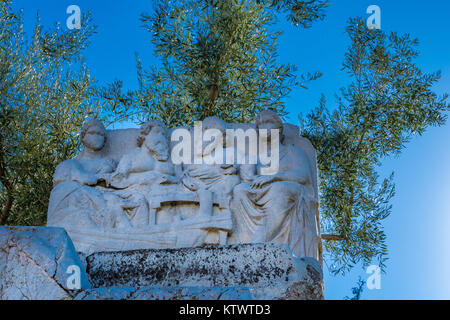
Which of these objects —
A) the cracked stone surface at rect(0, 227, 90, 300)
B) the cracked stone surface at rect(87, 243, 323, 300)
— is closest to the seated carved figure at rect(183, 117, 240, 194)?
the cracked stone surface at rect(87, 243, 323, 300)

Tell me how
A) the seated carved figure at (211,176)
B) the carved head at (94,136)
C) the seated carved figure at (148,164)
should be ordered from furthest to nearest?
1. the carved head at (94,136)
2. the seated carved figure at (148,164)
3. the seated carved figure at (211,176)

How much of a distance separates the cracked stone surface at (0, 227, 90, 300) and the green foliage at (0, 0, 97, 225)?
5.90m

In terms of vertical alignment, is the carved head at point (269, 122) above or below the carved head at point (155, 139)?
above

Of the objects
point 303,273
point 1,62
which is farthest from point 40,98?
point 303,273

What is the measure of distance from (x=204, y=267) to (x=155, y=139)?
9.10 ft

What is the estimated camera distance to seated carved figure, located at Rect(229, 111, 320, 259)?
6.54 meters

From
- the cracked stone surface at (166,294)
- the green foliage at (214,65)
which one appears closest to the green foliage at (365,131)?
the green foliage at (214,65)

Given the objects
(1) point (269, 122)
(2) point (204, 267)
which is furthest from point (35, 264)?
(1) point (269, 122)

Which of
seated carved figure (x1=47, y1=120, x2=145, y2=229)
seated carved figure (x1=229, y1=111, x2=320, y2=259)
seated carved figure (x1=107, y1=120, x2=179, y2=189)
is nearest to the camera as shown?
seated carved figure (x1=229, y1=111, x2=320, y2=259)

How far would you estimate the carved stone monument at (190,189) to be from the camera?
6566mm

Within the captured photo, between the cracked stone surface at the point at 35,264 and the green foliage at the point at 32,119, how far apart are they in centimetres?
590

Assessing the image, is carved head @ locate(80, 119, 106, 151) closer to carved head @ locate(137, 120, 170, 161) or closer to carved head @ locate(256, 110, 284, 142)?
carved head @ locate(137, 120, 170, 161)

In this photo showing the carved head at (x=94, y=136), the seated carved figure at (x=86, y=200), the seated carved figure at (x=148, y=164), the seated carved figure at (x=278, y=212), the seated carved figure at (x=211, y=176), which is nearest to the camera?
the seated carved figure at (x=278, y=212)

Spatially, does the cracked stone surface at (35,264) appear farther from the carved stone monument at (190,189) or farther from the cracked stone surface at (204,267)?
the carved stone monument at (190,189)
